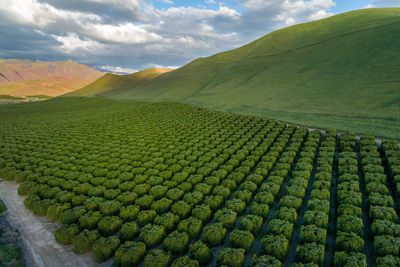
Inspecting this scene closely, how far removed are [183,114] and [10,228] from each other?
116 feet

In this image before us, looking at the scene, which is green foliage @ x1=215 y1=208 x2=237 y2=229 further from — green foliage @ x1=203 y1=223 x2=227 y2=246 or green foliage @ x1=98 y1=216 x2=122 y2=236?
green foliage @ x1=98 y1=216 x2=122 y2=236

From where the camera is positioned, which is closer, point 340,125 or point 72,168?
point 72,168

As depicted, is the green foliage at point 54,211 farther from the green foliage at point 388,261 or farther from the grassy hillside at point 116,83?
the grassy hillside at point 116,83

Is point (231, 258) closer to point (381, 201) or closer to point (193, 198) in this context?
point (193, 198)

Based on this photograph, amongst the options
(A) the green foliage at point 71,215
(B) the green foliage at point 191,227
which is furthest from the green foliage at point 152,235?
(A) the green foliage at point 71,215

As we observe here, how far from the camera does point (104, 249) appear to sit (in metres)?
10.7

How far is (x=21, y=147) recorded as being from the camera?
2786 cm

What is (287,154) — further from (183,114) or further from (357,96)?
(357,96)

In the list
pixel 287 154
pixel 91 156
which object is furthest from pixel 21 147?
pixel 287 154

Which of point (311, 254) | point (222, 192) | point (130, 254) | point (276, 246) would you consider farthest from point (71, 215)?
point (311, 254)

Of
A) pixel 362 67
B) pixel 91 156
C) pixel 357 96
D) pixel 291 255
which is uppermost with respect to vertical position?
pixel 362 67

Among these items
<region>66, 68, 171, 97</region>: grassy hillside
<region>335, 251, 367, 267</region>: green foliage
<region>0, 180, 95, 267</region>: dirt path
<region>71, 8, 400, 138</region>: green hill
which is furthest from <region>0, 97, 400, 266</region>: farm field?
<region>66, 68, 171, 97</region>: grassy hillside

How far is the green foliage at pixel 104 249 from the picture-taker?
10727mm

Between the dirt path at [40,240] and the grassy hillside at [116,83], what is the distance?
493ft
